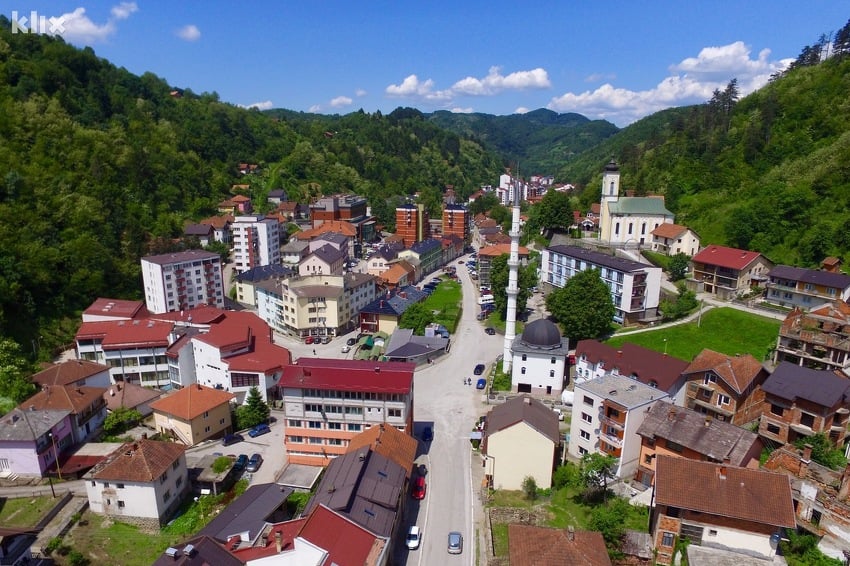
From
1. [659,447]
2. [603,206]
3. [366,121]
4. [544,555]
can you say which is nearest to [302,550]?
[544,555]

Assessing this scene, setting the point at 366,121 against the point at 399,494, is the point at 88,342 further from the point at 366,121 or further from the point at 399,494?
the point at 366,121

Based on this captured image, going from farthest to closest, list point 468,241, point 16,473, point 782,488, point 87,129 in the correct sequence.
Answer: point 468,241 < point 87,129 < point 16,473 < point 782,488

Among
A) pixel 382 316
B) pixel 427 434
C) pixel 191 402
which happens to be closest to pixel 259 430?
pixel 191 402

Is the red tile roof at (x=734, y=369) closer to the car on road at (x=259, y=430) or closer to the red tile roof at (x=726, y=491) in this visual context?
the red tile roof at (x=726, y=491)

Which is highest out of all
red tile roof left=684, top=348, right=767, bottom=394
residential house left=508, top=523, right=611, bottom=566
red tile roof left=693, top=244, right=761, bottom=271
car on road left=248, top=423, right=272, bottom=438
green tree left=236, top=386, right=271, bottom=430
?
red tile roof left=693, top=244, right=761, bottom=271

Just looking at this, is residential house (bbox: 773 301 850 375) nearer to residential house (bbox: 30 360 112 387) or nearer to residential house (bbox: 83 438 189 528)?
residential house (bbox: 83 438 189 528)

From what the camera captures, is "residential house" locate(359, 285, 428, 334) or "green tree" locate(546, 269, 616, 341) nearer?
"green tree" locate(546, 269, 616, 341)

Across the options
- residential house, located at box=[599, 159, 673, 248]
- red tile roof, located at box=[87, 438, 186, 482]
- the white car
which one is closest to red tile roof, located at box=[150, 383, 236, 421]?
red tile roof, located at box=[87, 438, 186, 482]
